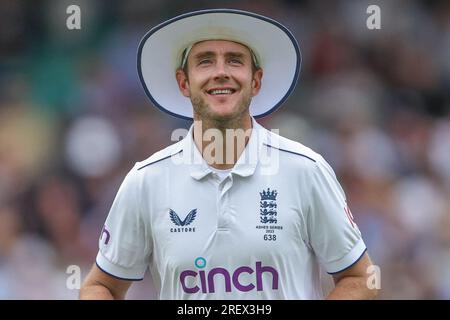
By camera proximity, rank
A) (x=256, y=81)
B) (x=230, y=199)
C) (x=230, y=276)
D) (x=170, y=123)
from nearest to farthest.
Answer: (x=230, y=276)
(x=230, y=199)
(x=256, y=81)
(x=170, y=123)

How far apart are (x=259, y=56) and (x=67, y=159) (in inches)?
148

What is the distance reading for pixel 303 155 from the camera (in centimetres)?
409

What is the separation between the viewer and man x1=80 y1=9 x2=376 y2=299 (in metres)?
3.96

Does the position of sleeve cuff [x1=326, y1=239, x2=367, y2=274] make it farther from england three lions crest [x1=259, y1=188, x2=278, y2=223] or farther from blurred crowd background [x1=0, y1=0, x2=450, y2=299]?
blurred crowd background [x1=0, y1=0, x2=450, y2=299]

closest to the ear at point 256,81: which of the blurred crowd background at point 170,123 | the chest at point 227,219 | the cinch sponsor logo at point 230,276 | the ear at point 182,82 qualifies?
the ear at point 182,82

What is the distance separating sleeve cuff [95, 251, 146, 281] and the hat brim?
726 mm

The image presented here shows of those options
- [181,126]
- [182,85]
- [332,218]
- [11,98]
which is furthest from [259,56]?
[11,98]

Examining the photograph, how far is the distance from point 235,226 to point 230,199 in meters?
0.13

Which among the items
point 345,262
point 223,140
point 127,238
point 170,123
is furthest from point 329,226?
point 170,123

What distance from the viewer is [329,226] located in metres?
4.02

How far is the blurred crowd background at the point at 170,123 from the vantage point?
700 cm

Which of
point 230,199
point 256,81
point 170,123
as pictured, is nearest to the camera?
point 230,199

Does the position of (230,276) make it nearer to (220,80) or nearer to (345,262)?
(345,262)
